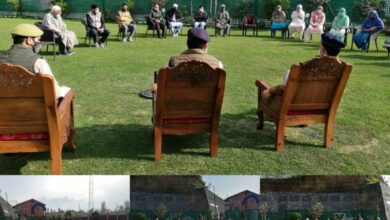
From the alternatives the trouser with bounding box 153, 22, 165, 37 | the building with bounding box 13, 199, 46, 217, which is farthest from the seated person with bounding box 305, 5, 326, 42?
the building with bounding box 13, 199, 46, 217

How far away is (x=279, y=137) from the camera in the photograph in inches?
190

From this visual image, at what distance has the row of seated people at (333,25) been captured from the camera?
13852 millimetres

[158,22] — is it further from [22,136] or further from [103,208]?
[103,208]

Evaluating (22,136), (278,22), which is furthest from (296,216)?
(278,22)

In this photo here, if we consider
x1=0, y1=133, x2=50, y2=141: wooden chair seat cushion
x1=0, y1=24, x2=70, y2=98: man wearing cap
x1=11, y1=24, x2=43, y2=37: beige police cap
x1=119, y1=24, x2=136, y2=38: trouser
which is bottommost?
x1=0, y1=133, x2=50, y2=141: wooden chair seat cushion

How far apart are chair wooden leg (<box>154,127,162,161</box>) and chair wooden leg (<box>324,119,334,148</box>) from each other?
178cm

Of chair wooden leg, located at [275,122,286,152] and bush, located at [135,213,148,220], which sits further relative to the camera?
chair wooden leg, located at [275,122,286,152]

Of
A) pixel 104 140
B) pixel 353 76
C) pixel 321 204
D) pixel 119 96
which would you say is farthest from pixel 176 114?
pixel 353 76

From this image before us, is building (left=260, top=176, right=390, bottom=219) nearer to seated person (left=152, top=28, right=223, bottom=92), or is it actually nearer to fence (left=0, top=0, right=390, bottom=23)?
seated person (left=152, top=28, right=223, bottom=92)

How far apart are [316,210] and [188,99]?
214cm

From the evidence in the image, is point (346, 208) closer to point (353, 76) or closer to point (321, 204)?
point (321, 204)

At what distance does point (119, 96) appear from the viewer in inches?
280

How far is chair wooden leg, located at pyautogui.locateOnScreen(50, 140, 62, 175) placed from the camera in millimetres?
3805

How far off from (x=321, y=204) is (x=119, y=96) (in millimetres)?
5109
